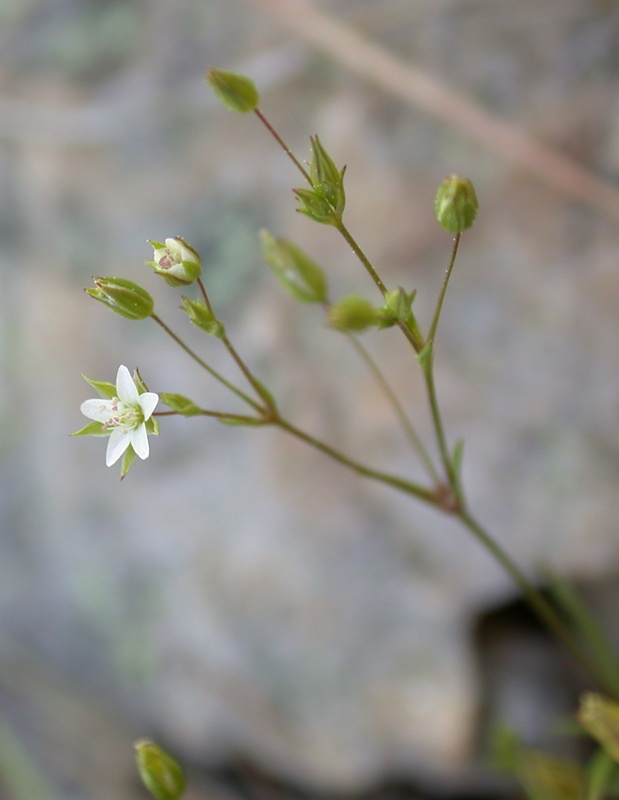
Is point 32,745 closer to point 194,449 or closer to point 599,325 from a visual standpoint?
point 194,449

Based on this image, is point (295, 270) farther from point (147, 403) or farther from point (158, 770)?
point (158, 770)

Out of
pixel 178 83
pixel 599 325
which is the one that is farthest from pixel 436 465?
pixel 178 83

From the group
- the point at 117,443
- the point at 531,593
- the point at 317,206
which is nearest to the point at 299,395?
the point at 531,593

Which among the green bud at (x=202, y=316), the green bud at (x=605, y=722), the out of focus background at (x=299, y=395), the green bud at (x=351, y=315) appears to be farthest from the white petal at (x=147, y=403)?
the out of focus background at (x=299, y=395)

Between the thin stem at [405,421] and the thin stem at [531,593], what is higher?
the thin stem at [405,421]

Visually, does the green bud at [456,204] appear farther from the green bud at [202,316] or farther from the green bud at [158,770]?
the green bud at [158,770]

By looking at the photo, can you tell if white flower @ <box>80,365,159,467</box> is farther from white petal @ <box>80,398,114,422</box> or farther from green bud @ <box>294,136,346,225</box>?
green bud @ <box>294,136,346,225</box>
